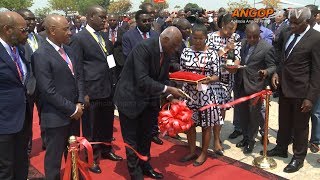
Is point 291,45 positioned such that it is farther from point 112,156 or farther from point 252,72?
point 112,156

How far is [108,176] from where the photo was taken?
4422mm

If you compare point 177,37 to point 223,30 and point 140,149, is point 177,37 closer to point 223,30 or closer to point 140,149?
point 140,149

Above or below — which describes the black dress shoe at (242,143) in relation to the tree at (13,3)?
below

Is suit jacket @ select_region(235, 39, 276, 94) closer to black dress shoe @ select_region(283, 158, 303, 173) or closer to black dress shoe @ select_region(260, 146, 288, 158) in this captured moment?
black dress shoe @ select_region(260, 146, 288, 158)

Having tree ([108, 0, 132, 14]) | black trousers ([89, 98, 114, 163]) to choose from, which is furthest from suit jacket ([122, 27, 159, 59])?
tree ([108, 0, 132, 14])

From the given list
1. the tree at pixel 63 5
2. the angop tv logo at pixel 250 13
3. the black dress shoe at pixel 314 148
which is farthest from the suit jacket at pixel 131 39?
the tree at pixel 63 5

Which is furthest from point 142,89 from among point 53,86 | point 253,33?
point 253,33

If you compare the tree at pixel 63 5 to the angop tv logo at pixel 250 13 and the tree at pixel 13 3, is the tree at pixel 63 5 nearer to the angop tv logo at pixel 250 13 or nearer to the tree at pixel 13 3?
the tree at pixel 13 3

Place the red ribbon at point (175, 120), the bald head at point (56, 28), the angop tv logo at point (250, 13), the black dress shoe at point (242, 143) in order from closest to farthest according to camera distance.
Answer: the bald head at point (56, 28) < the red ribbon at point (175, 120) < the black dress shoe at point (242, 143) < the angop tv logo at point (250, 13)

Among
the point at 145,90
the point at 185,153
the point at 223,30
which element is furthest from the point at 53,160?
the point at 223,30

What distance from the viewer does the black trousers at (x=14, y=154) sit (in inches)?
125

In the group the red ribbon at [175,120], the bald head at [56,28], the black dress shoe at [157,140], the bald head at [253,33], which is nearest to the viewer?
the bald head at [56,28]

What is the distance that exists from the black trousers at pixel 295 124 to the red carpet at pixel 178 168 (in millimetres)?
601

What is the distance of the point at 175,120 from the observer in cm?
376
